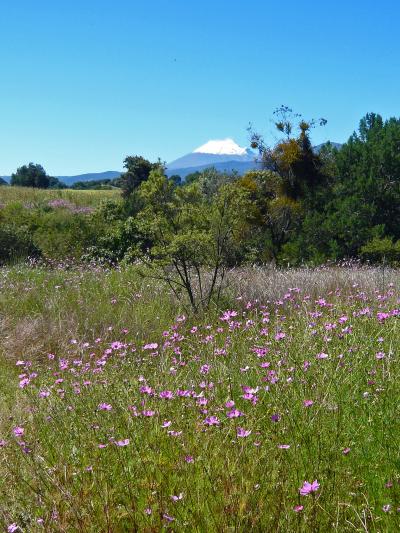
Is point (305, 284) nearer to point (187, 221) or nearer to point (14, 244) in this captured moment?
point (187, 221)

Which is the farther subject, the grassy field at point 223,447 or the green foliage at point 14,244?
the green foliage at point 14,244

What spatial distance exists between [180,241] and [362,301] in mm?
2751

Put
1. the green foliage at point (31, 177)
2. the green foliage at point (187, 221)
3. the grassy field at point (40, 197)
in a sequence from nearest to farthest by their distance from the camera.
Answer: the green foliage at point (187, 221), the grassy field at point (40, 197), the green foliage at point (31, 177)

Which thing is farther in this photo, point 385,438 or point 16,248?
point 16,248

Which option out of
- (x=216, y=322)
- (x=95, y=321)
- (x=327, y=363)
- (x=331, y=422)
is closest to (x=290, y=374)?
(x=327, y=363)

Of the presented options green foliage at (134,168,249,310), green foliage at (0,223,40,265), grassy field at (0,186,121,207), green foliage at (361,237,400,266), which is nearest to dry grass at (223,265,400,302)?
green foliage at (134,168,249,310)

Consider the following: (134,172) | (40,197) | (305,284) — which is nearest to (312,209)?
(305,284)

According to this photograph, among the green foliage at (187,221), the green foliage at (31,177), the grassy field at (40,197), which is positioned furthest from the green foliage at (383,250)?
the green foliage at (31,177)

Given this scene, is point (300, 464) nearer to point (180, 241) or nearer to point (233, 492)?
point (233, 492)

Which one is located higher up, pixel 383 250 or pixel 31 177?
pixel 31 177

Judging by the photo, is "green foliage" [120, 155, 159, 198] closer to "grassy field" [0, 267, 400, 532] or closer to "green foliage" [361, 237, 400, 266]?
"green foliage" [361, 237, 400, 266]

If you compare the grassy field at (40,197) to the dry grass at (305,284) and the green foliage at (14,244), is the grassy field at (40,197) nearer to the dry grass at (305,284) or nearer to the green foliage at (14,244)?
the green foliage at (14,244)

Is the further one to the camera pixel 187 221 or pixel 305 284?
pixel 305 284

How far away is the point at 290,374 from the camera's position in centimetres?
328
